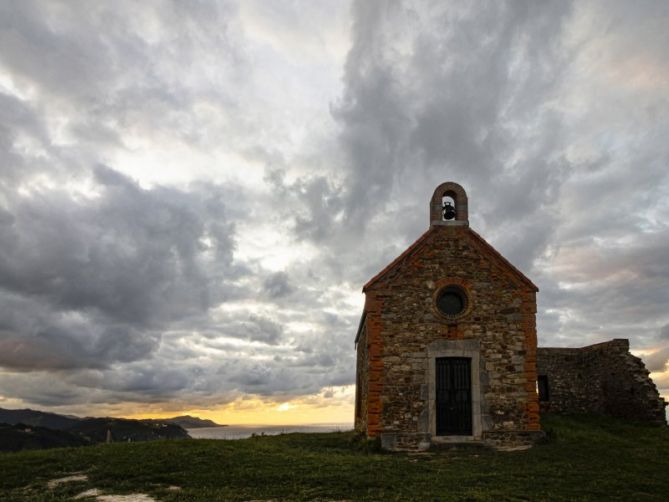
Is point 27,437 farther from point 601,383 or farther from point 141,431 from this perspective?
point 601,383

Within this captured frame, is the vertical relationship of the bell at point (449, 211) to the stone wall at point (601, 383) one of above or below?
above

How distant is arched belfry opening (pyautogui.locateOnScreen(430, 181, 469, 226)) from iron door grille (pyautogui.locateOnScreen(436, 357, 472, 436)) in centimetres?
554

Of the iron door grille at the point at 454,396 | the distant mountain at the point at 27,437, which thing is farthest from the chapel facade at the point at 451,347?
the distant mountain at the point at 27,437

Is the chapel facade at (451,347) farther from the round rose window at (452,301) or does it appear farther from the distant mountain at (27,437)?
the distant mountain at (27,437)

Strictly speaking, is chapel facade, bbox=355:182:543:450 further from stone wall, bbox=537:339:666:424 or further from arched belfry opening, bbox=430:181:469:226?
stone wall, bbox=537:339:666:424

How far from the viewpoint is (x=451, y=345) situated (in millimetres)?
18359

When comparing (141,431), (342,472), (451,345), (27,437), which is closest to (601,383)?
(451,345)

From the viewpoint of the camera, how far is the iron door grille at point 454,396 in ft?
58.7

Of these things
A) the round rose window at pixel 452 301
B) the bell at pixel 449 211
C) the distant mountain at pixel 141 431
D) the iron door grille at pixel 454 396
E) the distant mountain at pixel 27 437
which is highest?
the bell at pixel 449 211

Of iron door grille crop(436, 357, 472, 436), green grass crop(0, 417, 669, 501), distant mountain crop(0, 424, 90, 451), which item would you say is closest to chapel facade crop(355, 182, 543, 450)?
iron door grille crop(436, 357, 472, 436)

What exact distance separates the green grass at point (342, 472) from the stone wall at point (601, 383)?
22.3 ft

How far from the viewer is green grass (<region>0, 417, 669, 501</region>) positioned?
34.4 feet

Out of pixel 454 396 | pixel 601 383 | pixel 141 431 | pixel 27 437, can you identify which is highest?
pixel 601 383

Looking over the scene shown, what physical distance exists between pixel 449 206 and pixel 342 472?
12.0m
